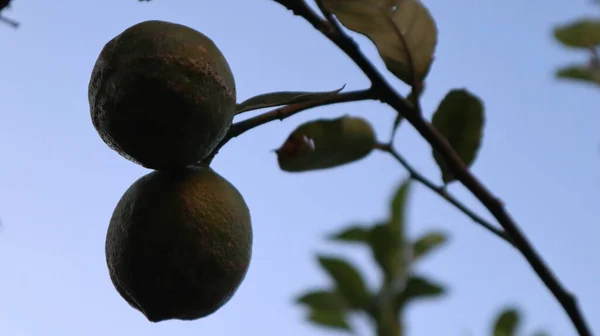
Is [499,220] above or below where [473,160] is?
below

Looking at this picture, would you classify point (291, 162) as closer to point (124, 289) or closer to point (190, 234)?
point (190, 234)

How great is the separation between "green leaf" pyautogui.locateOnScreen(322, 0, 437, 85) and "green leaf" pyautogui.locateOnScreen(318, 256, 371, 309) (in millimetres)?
346

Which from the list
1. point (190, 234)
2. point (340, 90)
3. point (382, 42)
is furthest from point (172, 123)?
point (382, 42)

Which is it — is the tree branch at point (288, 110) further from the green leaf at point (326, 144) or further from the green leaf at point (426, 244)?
the green leaf at point (426, 244)

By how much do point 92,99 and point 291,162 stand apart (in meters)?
0.38

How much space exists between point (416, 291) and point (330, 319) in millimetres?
163

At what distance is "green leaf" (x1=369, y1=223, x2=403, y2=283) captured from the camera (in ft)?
3.36

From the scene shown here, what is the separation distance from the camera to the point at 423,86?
121 centimetres

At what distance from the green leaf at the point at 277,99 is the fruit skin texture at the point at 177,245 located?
168 millimetres

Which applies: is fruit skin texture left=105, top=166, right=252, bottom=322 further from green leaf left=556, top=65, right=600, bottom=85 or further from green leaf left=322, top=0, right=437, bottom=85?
green leaf left=556, top=65, right=600, bottom=85

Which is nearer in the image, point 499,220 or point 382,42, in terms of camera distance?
point 499,220

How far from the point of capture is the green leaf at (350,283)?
3.36 ft

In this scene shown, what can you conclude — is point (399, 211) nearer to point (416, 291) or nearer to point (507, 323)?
point (416, 291)

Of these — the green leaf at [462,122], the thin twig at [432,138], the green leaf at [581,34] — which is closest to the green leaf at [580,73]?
the green leaf at [581,34]
